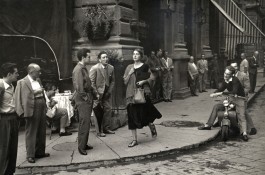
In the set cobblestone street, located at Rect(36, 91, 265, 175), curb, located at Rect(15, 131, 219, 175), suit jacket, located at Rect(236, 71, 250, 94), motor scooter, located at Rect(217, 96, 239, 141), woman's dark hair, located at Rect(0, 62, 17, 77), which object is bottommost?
cobblestone street, located at Rect(36, 91, 265, 175)

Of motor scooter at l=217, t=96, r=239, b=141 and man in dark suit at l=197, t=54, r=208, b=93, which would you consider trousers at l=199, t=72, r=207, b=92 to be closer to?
man in dark suit at l=197, t=54, r=208, b=93

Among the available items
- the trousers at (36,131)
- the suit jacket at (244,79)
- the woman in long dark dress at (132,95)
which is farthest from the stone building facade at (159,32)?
the trousers at (36,131)

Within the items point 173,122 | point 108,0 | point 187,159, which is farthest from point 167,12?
point 187,159

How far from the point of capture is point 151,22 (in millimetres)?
14453

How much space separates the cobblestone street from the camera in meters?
5.96

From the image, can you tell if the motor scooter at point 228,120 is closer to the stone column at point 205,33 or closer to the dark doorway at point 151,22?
the dark doorway at point 151,22

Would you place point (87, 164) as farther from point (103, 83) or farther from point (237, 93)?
point (237, 93)

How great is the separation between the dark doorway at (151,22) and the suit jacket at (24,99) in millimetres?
8431

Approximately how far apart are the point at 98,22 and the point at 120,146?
160 inches

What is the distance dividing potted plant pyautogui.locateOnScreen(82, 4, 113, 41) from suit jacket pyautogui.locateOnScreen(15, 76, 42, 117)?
157 inches

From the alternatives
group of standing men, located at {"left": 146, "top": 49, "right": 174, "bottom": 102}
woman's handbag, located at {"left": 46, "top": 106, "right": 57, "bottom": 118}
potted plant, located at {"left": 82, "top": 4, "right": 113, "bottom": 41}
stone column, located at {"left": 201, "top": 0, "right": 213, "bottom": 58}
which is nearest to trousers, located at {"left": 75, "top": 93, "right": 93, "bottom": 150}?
woman's handbag, located at {"left": 46, "top": 106, "right": 57, "bottom": 118}

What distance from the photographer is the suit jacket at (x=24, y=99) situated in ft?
20.4

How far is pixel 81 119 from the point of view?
6.68 metres

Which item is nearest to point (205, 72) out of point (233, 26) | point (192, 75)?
point (192, 75)
